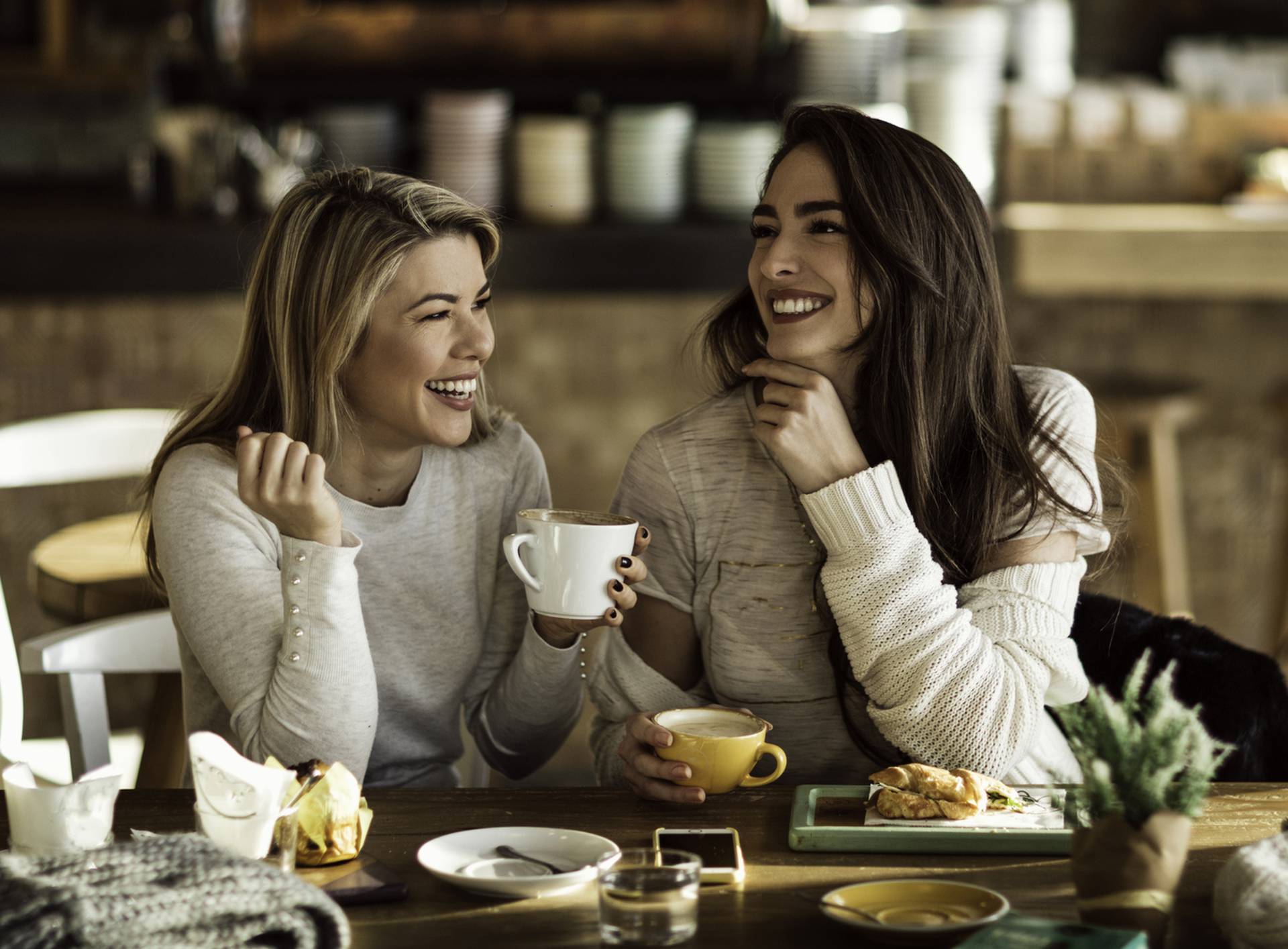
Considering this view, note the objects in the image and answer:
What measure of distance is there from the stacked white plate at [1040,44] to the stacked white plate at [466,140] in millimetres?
1306

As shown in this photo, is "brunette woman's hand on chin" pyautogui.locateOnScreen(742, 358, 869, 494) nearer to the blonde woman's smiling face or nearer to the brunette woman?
the brunette woman

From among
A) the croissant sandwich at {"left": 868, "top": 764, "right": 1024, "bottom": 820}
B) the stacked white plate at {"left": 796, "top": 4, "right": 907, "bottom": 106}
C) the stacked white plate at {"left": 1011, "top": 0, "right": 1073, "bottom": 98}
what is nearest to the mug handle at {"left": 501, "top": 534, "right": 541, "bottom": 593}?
the croissant sandwich at {"left": 868, "top": 764, "right": 1024, "bottom": 820}

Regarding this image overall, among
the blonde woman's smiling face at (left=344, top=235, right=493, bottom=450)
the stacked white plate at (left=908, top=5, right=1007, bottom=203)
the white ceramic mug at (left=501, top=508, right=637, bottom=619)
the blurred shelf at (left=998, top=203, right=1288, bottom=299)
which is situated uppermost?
the stacked white plate at (left=908, top=5, right=1007, bottom=203)

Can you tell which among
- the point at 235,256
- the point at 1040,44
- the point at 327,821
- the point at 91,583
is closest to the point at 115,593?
the point at 91,583

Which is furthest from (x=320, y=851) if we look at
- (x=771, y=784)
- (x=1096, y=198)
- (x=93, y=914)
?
(x=1096, y=198)

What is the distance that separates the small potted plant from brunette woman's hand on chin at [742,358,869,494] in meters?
0.54

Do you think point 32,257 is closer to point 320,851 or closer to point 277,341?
point 277,341

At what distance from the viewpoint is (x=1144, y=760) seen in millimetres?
1008

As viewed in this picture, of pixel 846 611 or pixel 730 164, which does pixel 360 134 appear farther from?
pixel 846 611

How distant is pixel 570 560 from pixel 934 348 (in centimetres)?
55

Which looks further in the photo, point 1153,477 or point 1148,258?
point 1153,477

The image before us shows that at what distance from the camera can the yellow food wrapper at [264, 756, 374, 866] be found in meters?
1.16

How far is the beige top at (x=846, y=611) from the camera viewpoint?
56.9 inches

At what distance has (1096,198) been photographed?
142 inches
